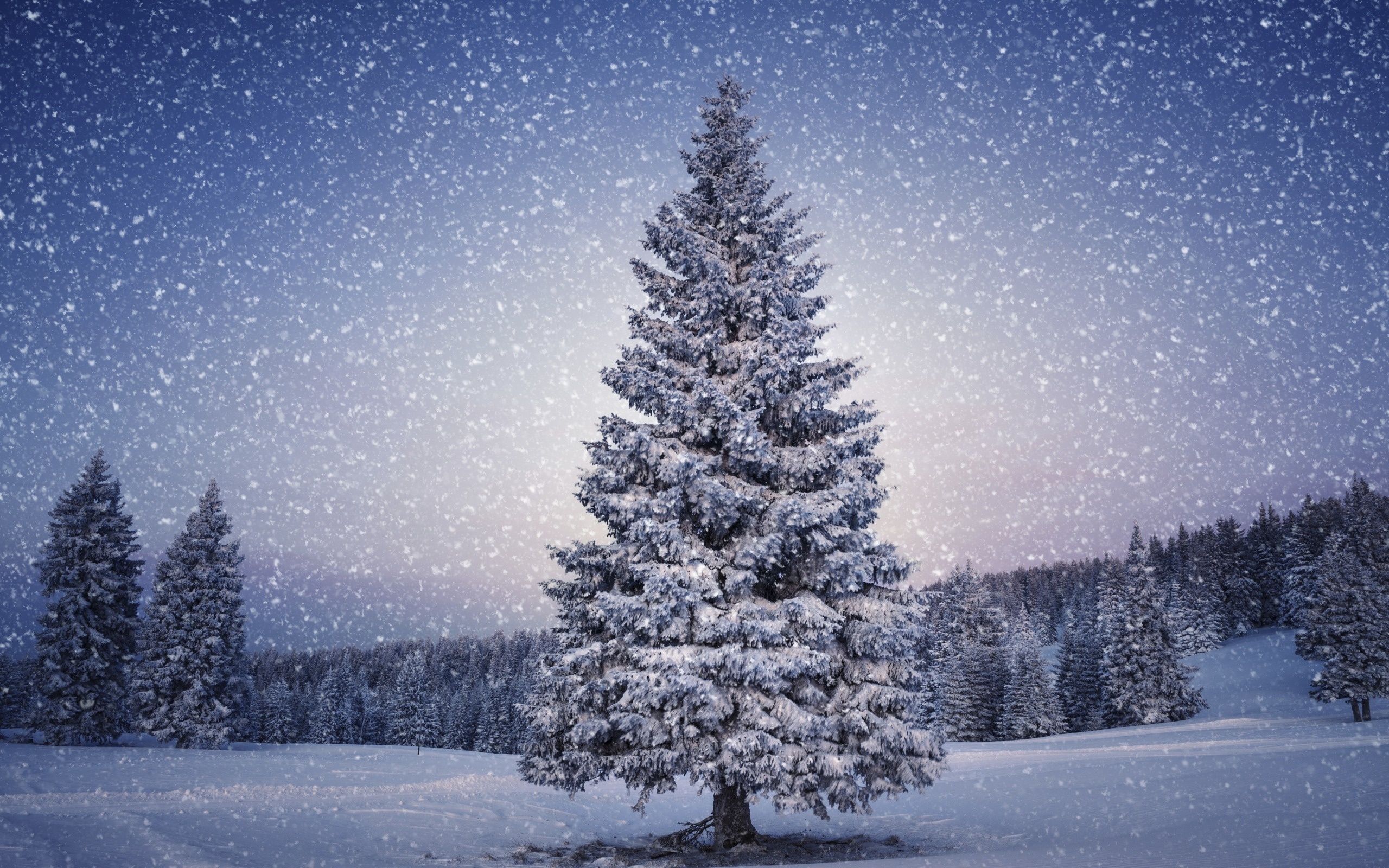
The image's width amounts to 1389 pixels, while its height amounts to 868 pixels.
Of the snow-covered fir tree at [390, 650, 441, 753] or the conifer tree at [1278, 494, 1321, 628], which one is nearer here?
→ the snow-covered fir tree at [390, 650, 441, 753]

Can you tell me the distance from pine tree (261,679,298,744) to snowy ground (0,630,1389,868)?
188 ft

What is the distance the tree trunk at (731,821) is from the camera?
12242 millimetres

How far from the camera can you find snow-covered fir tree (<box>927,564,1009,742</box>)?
63.5 m

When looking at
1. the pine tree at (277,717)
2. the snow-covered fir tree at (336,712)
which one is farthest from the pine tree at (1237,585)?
the pine tree at (277,717)

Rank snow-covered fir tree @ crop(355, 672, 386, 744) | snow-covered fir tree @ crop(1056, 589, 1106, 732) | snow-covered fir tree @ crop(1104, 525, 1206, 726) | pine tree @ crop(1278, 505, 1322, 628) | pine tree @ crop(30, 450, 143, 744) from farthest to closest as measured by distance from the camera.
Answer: snow-covered fir tree @ crop(355, 672, 386, 744) → pine tree @ crop(1278, 505, 1322, 628) → snow-covered fir tree @ crop(1056, 589, 1106, 732) → snow-covered fir tree @ crop(1104, 525, 1206, 726) → pine tree @ crop(30, 450, 143, 744)

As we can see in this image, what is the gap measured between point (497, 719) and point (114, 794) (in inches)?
2920

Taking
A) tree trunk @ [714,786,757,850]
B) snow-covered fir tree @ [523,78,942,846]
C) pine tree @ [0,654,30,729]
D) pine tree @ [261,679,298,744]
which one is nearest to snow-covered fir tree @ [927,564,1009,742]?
tree trunk @ [714,786,757,850]

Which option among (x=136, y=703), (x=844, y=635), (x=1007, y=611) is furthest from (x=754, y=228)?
(x=1007, y=611)

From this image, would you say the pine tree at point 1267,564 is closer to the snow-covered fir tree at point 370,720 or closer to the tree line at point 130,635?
the tree line at point 130,635

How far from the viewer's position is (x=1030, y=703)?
6181 cm

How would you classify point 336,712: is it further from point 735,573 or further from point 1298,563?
point 1298,563

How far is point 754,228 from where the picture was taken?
46.3 feet

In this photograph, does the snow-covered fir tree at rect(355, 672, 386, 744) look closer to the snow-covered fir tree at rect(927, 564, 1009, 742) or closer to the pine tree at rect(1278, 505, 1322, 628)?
the snow-covered fir tree at rect(927, 564, 1009, 742)

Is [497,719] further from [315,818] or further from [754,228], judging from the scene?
[754,228]
